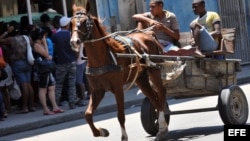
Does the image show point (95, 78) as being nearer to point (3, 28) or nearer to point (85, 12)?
point (85, 12)

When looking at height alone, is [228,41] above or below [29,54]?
above

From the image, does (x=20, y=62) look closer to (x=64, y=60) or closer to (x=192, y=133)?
(x=64, y=60)

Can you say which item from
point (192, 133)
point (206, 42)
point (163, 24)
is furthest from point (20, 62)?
point (206, 42)

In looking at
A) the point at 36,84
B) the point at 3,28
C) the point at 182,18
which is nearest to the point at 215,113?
the point at 36,84

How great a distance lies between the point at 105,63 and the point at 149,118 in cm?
155

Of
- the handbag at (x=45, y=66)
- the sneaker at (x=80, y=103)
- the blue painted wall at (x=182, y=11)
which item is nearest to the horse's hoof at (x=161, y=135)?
the handbag at (x=45, y=66)

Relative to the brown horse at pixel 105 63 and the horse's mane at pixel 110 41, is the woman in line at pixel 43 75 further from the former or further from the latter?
the horse's mane at pixel 110 41

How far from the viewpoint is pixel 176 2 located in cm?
2036

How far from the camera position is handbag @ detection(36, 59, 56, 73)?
13766mm

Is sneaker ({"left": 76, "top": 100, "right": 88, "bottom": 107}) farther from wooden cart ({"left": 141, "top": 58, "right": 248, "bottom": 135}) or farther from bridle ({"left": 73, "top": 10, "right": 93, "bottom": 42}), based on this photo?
bridle ({"left": 73, "top": 10, "right": 93, "bottom": 42})

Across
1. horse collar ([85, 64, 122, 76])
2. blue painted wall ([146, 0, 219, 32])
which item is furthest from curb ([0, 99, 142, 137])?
blue painted wall ([146, 0, 219, 32])

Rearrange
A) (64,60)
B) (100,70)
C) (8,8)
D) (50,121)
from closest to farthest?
(100,70) → (50,121) → (64,60) → (8,8)

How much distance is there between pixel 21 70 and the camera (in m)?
14.2

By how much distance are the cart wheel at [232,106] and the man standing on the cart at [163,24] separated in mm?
923
